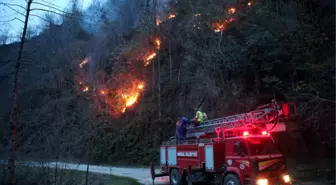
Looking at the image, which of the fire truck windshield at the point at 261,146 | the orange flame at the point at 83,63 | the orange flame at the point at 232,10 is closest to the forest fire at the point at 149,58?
the orange flame at the point at 232,10

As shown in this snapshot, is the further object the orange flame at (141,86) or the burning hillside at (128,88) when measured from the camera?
the orange flame at (141,86)

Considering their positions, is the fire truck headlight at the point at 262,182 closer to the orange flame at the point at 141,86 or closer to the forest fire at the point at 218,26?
the forest fire at the point at 218,26

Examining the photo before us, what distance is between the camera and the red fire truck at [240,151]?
895 centimetres

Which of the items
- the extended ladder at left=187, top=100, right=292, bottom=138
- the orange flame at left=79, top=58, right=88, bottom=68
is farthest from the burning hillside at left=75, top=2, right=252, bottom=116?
the extended ladder at left=187, top=100, right=292, bottom=138

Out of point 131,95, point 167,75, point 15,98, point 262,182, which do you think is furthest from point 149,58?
point 262,182

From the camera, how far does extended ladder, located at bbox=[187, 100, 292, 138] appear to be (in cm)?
941

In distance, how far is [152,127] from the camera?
27859 mm

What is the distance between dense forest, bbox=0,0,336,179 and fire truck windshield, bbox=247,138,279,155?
3.13m

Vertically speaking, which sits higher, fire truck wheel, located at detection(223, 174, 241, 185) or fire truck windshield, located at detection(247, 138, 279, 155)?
fire truck windshield, located at detection(247, 138, 279, 155)

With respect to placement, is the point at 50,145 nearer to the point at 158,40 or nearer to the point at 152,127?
the point at 152,127

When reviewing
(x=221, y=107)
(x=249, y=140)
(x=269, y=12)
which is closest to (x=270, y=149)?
(x=249, y=140)

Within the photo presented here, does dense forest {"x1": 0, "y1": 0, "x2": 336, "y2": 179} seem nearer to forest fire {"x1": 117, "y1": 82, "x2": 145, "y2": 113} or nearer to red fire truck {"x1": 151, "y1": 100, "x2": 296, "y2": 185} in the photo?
forest fire {"x1": 117, "y1": 82, "x2": 145, "y2": 113}

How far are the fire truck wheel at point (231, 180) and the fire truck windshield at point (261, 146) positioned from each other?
3.52 ft

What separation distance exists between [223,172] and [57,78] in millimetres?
42327
